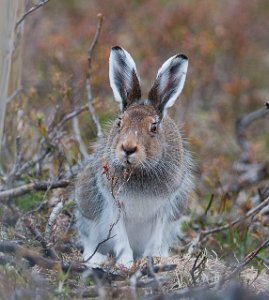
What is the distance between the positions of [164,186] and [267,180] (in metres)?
2.41

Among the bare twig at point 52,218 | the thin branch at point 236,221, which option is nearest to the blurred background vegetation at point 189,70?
the thin branch at point 236,221

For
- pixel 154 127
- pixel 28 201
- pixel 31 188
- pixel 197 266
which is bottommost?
pixel 197 266

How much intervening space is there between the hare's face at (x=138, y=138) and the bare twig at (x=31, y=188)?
2.34 ft

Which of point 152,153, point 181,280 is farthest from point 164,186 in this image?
point 181,280

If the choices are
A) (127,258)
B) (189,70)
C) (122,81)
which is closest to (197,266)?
(127,258)

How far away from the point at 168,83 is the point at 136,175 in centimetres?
72

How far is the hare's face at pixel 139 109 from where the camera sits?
598cm

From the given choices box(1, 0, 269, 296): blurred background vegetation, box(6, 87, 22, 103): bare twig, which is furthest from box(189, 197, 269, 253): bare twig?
box(6, 87, 22, 103): bare twig

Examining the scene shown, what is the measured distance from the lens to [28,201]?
704 cm

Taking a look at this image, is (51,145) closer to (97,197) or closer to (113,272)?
(97,197)

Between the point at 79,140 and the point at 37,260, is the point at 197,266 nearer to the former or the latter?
the point at 37,260

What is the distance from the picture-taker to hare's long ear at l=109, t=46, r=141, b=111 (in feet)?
21.0

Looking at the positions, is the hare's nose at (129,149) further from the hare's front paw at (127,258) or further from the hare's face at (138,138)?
the hare's front paw at (127,258)

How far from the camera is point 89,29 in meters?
11.2
